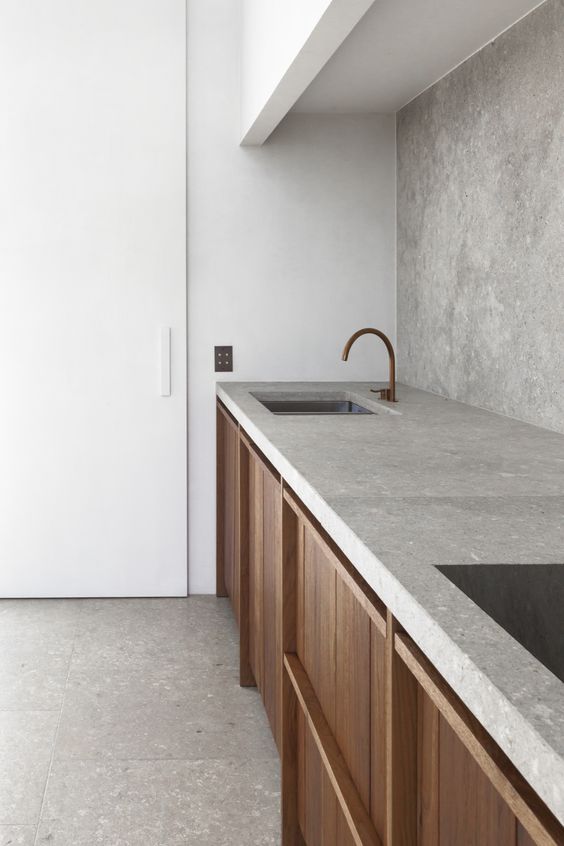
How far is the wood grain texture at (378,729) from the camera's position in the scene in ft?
4.51

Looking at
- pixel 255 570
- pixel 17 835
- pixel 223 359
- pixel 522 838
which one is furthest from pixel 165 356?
pixel 522 838

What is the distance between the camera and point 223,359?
167 inches

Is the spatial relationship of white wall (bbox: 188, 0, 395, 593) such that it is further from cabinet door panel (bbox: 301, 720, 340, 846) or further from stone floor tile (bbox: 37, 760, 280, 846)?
cabinet door panel (bbox: 301, 720, 340, 846)

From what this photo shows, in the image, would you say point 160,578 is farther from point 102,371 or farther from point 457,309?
point 457,309

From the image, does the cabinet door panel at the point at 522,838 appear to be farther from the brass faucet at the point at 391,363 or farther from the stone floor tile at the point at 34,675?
the brass faucet at the point at 391,363

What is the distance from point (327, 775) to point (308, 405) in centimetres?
215

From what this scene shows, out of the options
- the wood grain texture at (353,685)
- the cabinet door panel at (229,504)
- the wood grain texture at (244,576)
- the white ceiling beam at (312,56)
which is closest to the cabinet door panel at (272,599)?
the wood grain texture at (244,576)

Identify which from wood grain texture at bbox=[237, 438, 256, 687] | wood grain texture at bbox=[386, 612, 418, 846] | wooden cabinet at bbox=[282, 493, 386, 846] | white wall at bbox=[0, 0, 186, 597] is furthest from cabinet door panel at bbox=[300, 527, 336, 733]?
white wall at bbox=[0, 0, 186, 597]

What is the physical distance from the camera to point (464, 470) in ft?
6.43

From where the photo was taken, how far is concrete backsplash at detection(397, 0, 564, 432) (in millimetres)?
2588

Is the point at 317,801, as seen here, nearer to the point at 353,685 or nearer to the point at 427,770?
the point at 353,685

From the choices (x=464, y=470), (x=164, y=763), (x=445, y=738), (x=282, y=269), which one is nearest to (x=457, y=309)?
(x=282, y=269)

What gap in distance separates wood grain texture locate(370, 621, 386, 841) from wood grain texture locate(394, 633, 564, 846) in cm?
26

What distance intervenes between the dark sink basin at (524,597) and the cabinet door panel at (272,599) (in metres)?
1.04
